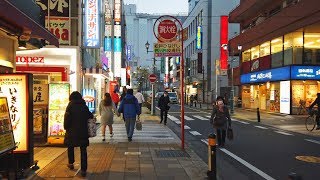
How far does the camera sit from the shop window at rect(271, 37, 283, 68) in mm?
35278

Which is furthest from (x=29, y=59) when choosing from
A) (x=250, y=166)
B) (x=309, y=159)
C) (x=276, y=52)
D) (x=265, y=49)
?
(x=265, y=49)

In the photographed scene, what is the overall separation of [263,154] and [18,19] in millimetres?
8129

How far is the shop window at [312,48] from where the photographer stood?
3278 cm

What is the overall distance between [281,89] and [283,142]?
19.9m

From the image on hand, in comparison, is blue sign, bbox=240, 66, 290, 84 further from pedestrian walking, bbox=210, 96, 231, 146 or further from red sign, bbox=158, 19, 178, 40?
red sign, bbox=158, 19, 178, 40

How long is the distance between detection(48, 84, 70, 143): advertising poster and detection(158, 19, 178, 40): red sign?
341cm

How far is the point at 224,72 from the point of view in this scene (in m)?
41.8

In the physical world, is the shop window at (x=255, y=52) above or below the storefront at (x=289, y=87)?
above

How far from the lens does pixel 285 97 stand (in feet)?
110

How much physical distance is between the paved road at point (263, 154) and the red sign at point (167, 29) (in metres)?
3.58

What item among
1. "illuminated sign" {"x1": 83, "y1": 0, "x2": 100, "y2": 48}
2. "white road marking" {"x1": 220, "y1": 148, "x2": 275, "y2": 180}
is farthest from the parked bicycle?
"illuminated sign" {"x1": 83, "y1": 0, "x2": 100, "y2": 48}

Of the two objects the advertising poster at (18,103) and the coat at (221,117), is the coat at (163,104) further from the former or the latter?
the advertising poster at (18,103)

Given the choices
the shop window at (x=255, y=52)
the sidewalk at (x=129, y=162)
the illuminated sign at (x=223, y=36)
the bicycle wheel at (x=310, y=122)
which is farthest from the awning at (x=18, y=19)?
the illuminated sign at (x=223, y=36)

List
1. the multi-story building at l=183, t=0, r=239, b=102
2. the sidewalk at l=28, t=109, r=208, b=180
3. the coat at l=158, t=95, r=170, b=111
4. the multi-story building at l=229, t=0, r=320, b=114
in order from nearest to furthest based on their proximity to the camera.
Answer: the sidewalk at l=28, t=109, r=208, b=180 < the coat at l=158, t=95, r=170, b=111 < the multi-story building at l=229, t=0, r=320, b=114 < the multi-story building at l=183, t=0, r=239, b=102
